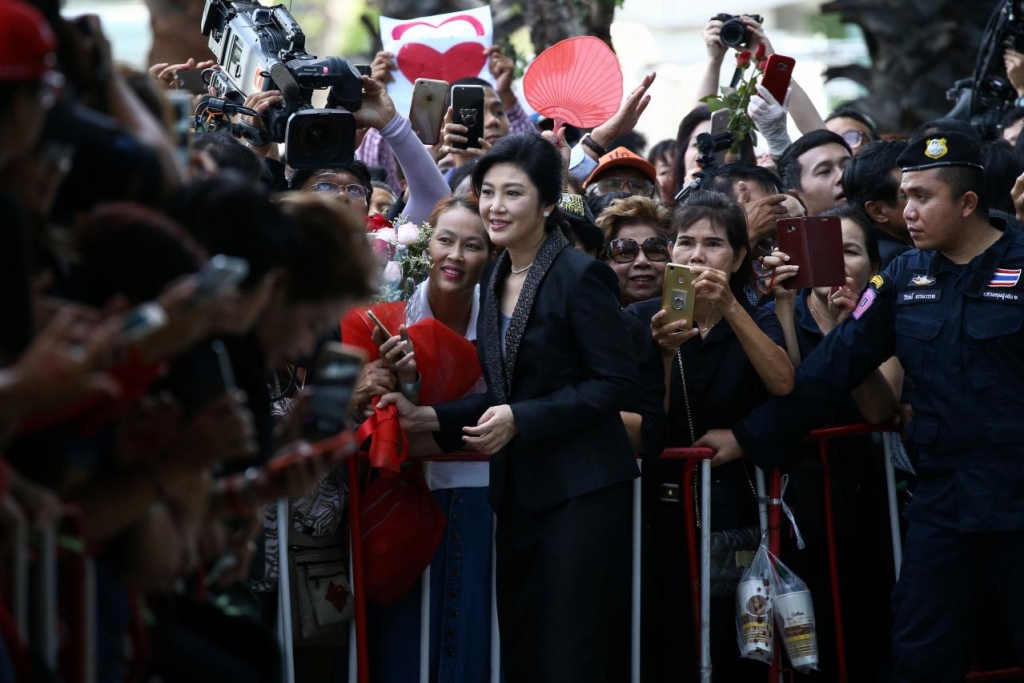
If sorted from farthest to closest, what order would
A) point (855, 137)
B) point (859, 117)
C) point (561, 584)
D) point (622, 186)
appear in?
point (859, 117) → point (855, 137) → point (622, 186) → point (561, 584)

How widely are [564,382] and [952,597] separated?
140cm

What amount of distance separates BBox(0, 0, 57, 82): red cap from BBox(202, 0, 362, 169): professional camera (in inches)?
87.4

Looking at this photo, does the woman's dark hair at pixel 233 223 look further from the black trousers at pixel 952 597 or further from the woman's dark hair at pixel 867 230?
the woman's dark hair at pixel 867 230

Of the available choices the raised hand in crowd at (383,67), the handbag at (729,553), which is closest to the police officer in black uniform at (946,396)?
the handbag at (729,553)

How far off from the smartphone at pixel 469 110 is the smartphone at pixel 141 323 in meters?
3.74

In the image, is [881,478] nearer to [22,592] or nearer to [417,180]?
[417,180]

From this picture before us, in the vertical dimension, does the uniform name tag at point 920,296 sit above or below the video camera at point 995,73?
below

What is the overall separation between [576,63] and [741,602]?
2.44 m

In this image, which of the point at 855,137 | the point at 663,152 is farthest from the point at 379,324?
the point at 855,137

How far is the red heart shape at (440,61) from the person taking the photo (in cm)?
628

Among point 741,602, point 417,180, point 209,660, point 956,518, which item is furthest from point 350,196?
point 209,660

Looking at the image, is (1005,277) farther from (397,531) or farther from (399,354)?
(397,531)

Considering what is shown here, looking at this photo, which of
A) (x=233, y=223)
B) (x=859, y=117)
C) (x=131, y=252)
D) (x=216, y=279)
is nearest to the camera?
(x=216, y=279)

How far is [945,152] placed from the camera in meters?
4.48
